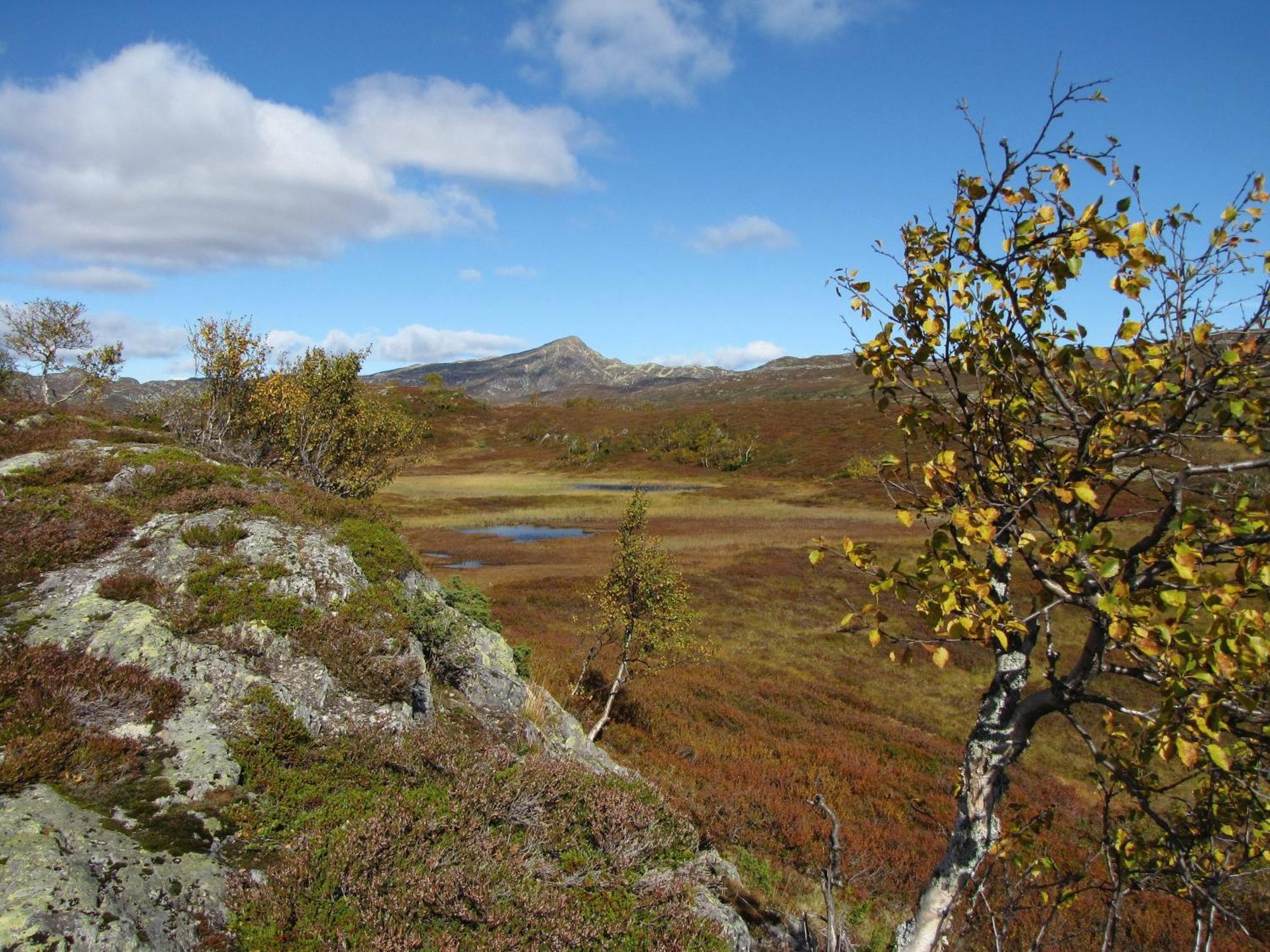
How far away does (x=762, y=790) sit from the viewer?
52.4ft

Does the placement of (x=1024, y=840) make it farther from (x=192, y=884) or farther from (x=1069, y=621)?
(x=1069, y=621)

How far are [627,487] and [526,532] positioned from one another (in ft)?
127

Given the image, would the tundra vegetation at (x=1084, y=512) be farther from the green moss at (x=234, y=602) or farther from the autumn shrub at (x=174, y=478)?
the autumn shrub at (x=174, y=478)

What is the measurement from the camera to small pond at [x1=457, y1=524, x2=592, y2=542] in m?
63.0

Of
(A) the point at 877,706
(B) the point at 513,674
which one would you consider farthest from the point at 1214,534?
(A) the point at 877,706

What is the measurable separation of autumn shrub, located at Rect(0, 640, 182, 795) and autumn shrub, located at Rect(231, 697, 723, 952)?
1.08m

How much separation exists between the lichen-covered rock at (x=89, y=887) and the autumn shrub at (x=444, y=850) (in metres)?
0.41

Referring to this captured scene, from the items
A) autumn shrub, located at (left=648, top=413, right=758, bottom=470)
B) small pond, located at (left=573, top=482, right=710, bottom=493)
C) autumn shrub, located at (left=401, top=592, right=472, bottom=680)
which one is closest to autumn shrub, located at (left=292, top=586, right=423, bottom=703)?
autumn shrub, located at (left=401, top=592, right=472, bottom=680)

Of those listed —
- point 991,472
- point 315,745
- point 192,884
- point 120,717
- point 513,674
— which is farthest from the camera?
point 513,674

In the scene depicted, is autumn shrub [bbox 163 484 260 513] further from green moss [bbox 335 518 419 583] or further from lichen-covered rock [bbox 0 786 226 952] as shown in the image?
lichen-covered rock [bbox 0 786 226 952]

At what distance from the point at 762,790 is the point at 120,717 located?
13.8m

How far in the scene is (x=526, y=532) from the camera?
66688 millimetres

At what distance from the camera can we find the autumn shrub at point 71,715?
224 inches

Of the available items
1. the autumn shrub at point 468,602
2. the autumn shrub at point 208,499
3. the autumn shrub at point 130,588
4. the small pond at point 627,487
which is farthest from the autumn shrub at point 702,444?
the autumn shrub at point 130,588
